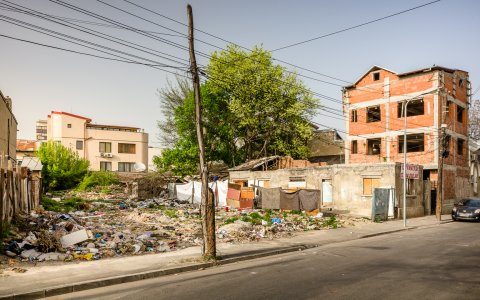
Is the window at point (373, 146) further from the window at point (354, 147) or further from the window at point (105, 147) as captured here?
the window at point (105, 147)


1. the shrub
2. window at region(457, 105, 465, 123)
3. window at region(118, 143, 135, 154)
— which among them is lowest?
the shrub

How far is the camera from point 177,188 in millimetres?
35031

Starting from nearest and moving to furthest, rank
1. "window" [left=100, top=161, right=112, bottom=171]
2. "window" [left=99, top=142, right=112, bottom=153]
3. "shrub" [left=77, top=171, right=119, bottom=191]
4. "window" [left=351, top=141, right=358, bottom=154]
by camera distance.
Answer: "window" [left=351, top=141, right=358, bottom=154] → "shrub" [left=77, top=171, right=119, bottom=191] → "window" [left=99, top=142, right=112, bottom=153] → "window" [left=100, top=161, right=112, bottom=171]

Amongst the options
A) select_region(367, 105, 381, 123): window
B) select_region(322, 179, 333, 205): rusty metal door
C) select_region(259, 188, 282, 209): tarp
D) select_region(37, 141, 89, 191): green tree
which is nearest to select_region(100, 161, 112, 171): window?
select_region(37, 141, 89, 191): green tree

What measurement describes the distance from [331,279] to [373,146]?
32776 mm

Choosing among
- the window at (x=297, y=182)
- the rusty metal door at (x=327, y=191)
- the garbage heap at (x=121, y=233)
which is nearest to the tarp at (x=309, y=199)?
the garbage heap at (x=121, y=233)

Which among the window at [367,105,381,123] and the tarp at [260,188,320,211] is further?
the window at [367,105,381,123]

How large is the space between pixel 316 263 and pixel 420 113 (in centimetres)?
3099

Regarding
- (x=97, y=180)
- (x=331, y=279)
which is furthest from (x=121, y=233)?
(x=97, y=180)

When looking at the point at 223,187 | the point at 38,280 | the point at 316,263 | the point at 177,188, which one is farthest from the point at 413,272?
the point at 177,188

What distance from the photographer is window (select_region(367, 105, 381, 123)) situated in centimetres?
3869

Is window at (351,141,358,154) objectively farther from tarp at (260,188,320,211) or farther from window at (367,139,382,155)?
tarp at (260,188,320,211)

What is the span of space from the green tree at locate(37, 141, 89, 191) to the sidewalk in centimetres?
3453

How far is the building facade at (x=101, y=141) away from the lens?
5603 centimetres
